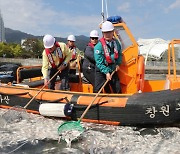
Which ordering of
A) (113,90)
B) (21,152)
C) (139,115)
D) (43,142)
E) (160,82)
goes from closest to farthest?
(21,152)
(43,142)
(139,115)
(113,90)
(160,82)

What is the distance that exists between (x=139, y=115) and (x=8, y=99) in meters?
3.16

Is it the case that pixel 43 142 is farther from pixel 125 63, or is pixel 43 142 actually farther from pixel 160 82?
pixel 160 82

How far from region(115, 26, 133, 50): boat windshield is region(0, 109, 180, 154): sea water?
1748 mm

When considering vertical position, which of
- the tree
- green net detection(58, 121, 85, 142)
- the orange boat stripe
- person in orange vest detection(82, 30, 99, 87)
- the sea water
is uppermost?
the tree

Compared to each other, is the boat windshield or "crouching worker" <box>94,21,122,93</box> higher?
the boat windshield

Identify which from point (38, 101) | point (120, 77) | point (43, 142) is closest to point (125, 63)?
point (120, 77)

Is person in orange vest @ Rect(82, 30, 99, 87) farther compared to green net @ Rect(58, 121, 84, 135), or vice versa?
person in orange vest @ Rect(82, 30, 99, 87)

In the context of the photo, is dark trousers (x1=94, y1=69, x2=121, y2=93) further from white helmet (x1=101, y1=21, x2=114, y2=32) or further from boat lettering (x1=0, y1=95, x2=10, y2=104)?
boat lettering (x1=0, y1=95, x2=10, y2=104)

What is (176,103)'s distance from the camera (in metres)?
4.95

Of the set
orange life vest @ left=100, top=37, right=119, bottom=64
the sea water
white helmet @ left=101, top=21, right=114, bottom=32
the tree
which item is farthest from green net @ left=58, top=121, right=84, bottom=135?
the tree

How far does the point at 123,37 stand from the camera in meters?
6.16

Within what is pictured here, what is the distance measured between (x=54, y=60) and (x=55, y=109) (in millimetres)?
1284

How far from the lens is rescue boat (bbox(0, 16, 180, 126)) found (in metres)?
5.06

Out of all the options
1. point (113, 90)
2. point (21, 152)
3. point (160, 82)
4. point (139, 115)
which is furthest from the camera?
point (160, 82)
